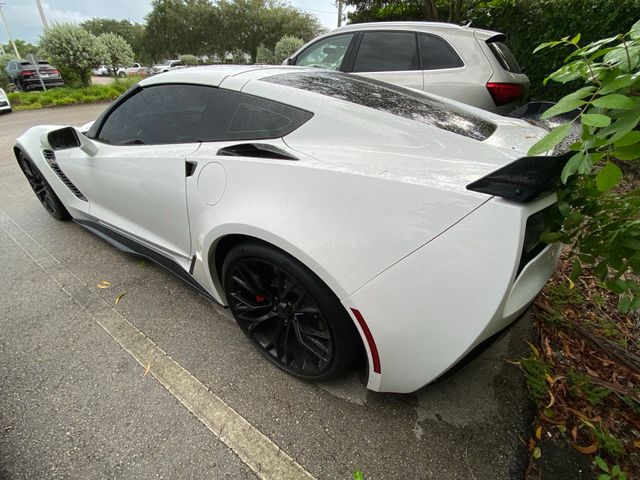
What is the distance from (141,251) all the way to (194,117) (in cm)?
104

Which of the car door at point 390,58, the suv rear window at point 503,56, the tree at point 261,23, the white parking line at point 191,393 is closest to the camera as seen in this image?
the white parking line at point 191,393

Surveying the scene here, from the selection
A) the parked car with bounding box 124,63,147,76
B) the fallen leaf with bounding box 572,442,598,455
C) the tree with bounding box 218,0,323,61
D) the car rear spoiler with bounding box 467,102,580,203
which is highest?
the tree with bounding box 218,0,323,61

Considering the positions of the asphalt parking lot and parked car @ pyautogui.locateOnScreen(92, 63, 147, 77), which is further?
parked car @ pyautogui.locateOnScreen(92, 63, 147, 77)

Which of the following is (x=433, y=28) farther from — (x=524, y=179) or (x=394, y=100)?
(x=524, y=179)

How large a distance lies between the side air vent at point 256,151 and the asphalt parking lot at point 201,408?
1.10 metres

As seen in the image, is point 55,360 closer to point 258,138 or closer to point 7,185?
point 258,138

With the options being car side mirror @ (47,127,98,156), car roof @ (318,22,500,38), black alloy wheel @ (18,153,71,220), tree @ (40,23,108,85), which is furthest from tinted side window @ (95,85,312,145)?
tree @ (40,23,108,85)

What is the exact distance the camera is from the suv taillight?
360 cm

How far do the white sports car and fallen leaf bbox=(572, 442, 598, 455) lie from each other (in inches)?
27.4

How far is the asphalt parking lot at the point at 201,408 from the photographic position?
4.67ft

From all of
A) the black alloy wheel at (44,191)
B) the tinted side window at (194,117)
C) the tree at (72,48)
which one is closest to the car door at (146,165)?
the tinted side window at (194,117)

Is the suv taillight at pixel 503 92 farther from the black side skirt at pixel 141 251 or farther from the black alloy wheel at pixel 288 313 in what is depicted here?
the black side skirt at pixel 141 251

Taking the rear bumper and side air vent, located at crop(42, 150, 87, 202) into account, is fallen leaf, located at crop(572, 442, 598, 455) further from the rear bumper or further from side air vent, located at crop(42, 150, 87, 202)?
side air vent, located at crop(42, 150, 87, 202)

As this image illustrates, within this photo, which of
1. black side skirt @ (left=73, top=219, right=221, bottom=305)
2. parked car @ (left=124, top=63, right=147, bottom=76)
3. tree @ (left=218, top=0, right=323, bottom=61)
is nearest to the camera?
black side skirt @ (left=73, top=219, right=221, bottom=305)
